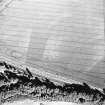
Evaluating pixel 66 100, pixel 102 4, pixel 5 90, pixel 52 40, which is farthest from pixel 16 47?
pixel 102 4

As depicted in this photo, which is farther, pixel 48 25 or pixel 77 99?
pixel 48 25

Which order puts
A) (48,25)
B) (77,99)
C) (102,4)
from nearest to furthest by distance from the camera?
1. (77,99)
2. (48,25)
3. (102,4)

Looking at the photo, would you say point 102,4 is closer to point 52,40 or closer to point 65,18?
point 65,18

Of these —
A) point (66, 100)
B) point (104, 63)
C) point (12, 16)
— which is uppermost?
point (12, 16)

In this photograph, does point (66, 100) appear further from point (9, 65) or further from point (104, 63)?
point (104, 63)

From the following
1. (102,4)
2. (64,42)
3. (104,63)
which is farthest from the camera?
(102,4)

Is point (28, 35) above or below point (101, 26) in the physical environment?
above

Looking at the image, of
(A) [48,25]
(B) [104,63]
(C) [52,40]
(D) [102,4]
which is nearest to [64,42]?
(C) [52,40]
